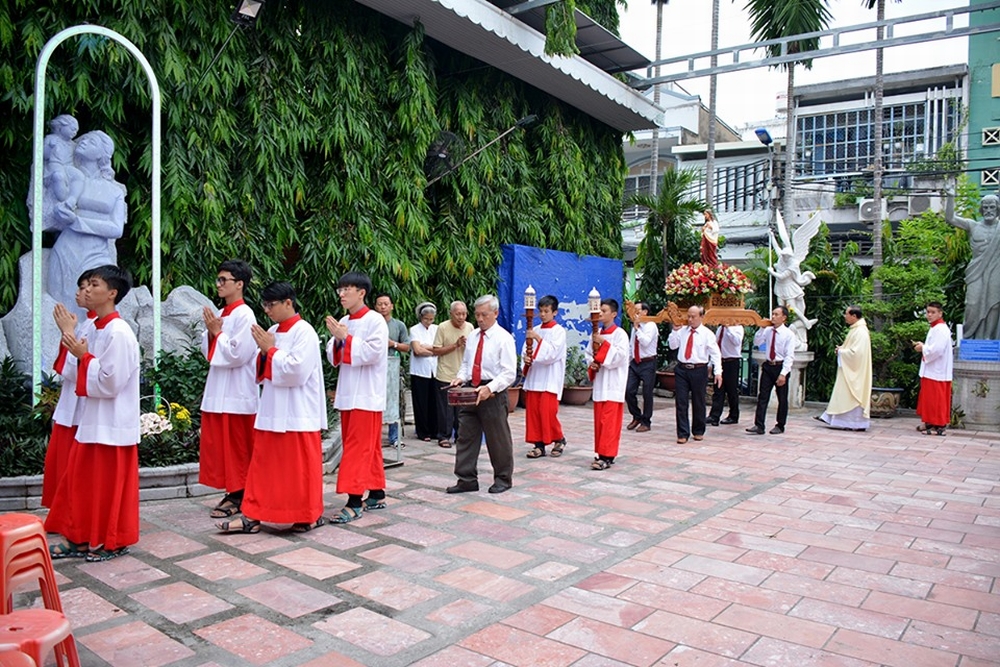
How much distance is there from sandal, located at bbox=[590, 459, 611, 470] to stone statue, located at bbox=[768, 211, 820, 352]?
22.2 ft

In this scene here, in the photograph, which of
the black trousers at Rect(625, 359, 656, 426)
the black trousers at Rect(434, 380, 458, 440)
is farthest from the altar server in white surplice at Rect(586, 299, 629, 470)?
the black trousers at Rect(625, 359, 656, 426)

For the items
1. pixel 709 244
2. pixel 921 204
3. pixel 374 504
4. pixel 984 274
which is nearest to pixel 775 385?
pixel 709 244

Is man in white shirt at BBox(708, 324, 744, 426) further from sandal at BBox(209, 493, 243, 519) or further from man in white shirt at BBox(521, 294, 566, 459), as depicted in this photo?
sandal at BBox(209, 493, 243, 519)

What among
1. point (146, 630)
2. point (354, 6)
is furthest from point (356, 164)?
point (146, 630)

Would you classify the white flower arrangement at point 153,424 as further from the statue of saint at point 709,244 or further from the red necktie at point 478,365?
the statue of saint at point 709,244

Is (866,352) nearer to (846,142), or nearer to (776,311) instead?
(776,311)

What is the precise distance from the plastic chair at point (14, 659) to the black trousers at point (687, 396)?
834cm

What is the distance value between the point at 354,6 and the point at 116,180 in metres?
3.80

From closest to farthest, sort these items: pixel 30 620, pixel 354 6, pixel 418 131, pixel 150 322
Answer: pixel 30 620 → pixel 150 322 → pixel 354 6 → pixel 418 131

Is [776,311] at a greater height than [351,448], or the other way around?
[776,311]

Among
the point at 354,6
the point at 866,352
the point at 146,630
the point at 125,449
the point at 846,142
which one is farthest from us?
the point at 846,142

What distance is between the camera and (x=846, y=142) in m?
22.5

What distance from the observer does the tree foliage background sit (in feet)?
24.8

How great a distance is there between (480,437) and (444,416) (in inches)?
95.1
